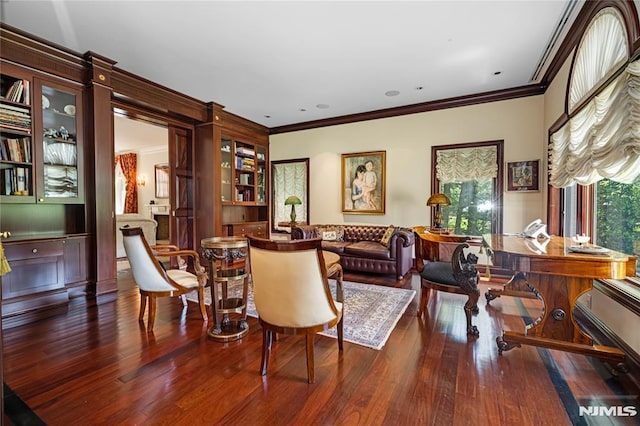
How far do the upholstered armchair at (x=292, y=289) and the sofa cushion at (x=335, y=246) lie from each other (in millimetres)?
2903

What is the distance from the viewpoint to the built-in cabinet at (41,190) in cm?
289

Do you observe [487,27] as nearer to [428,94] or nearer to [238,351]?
[428,94]

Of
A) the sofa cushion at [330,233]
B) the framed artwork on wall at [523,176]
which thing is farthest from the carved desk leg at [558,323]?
the sofa cushion at [330,233]

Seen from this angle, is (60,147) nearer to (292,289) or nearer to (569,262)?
(292,289)

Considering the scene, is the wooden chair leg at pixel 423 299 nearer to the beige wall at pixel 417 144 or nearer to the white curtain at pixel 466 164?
the beige wall at pixel 417 144

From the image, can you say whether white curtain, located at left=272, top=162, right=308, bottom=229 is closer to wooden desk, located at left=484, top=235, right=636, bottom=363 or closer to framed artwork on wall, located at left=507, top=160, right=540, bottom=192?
framed artwork on wall, located at left=507, top=160, right=540, bottom=192

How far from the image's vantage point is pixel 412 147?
5.12m

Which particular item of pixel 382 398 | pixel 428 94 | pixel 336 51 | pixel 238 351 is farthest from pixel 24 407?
pixel 428 94

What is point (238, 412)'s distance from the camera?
161 cm

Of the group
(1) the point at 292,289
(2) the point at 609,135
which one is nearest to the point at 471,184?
(2) the point at 609,135

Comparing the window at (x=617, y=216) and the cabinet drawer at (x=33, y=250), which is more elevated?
the window at (x=617, y=216)

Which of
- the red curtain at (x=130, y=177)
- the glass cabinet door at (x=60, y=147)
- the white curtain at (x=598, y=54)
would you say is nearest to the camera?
the white curtain at (x=598, y=54)

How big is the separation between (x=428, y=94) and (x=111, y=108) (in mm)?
4551

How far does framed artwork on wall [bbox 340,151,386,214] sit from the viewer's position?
541cm
